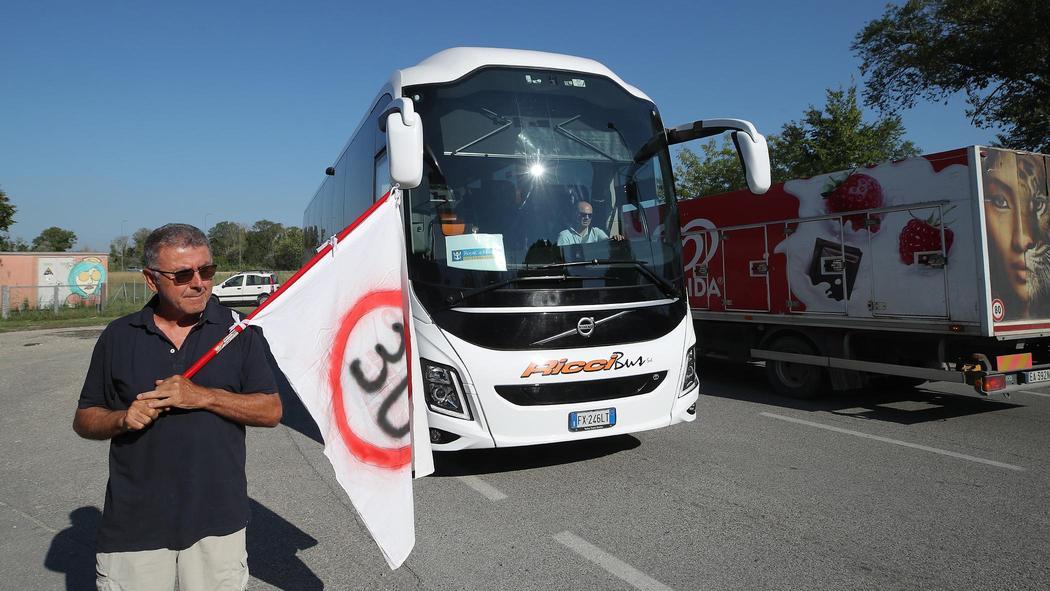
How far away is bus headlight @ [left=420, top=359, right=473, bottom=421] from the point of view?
16.4 feet

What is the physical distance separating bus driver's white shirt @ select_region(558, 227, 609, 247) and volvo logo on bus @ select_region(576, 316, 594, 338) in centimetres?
64

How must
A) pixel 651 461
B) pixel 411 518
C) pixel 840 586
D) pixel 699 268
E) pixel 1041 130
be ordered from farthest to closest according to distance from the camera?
1. pixel 1041 130
2. pixel 699 268
3. pixel 651 461
4. pixel 840 586
5. pixel 411 518

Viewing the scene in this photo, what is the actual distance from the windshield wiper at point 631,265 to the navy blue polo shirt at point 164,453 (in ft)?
10.1

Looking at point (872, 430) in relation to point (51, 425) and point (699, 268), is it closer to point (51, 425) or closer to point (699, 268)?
point (699, 268)

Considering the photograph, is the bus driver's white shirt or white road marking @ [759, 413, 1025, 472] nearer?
the bus driver's white shirt

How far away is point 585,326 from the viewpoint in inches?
206

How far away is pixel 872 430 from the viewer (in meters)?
7.08

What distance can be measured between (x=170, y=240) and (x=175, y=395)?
57 cm

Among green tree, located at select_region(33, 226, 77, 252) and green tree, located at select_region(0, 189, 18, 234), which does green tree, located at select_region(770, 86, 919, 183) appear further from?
green tree, located at select_region(33, 226, 77, 252)

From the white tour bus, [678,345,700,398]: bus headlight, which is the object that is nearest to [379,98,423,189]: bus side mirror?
the white tour bus

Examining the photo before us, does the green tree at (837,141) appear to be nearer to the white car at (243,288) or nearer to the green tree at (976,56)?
the green tree at (976,56)

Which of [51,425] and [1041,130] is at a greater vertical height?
[1041,130]

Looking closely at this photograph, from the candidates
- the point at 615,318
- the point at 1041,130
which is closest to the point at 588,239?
the point at 615,318

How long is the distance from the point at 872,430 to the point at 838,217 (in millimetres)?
2610
